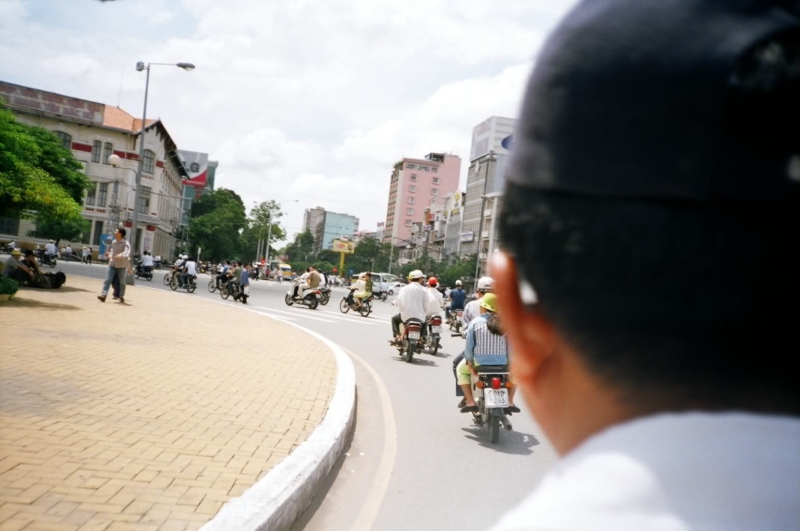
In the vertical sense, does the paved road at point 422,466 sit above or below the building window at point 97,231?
below

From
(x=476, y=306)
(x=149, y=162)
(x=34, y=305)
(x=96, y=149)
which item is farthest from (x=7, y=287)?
(x=149, y=162)

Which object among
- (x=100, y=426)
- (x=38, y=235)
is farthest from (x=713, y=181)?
(x=38, y=235)

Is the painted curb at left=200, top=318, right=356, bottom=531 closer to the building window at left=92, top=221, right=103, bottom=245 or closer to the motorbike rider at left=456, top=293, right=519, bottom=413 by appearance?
the motorbike rider at left=456, top=293, right=519, bottom=413

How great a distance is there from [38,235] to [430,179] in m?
126

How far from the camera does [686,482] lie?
0.58 m

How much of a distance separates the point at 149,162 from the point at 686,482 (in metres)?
71.0

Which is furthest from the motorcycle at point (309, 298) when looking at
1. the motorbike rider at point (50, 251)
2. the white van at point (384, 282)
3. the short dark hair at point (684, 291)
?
the short dark hair at point (684, 291)

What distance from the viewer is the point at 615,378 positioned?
27.4 inches

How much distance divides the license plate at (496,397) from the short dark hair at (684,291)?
260 inches

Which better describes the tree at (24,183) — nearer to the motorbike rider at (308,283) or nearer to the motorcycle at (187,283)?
the motorbike rider at (308,283)

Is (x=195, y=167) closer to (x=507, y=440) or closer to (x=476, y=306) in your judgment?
(x=476, y=306)

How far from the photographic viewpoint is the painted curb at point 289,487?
12.6ft

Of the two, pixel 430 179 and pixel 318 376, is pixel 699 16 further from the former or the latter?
pixel 430 179

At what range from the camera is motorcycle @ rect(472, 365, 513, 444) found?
7172mm
